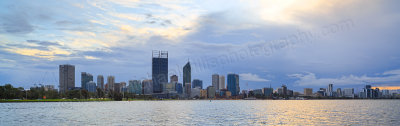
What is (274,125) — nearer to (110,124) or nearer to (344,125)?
(344,125)

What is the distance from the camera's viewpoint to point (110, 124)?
250 ft

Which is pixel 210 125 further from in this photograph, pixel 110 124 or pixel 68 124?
pixel 68 124

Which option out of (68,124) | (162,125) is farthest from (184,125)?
(68,124)

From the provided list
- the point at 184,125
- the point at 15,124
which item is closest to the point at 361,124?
the point at 184,125

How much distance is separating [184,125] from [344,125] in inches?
1342

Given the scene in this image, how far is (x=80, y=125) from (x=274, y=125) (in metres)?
40.2

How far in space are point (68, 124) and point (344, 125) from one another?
58.8m

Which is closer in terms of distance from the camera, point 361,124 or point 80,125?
point 80,125

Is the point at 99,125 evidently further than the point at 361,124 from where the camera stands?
No

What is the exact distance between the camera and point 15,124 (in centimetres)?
7644

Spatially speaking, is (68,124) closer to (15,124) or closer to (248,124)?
(15,124)

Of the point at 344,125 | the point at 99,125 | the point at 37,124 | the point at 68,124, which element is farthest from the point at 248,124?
the point at 37,124

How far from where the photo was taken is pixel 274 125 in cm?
7506

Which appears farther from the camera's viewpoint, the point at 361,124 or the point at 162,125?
the point at 361,124
